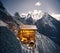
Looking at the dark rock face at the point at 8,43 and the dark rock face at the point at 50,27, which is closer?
the dark rock face at the point at 8,43

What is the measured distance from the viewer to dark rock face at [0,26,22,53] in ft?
64.0

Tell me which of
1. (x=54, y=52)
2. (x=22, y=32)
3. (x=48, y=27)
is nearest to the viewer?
(x=22, y=32)

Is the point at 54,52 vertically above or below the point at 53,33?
below

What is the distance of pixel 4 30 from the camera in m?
21.7

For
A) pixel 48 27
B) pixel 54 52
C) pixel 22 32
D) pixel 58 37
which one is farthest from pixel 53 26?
pixel 22 32

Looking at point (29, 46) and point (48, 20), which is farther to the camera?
point (48, 20)

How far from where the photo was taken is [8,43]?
20.7 metres

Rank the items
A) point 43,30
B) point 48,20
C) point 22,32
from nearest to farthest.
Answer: point 22,32, point 43,30, point 48,20

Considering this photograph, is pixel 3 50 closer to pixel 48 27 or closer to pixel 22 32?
pixel 22 32

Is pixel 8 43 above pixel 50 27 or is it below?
below

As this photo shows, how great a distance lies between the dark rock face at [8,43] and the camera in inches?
768

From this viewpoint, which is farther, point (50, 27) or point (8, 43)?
point (50, 27)

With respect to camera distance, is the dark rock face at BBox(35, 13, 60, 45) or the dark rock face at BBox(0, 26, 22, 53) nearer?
the dark rock face at BBox(0, 26, 22, 53)

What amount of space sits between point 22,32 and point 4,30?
4.56m
